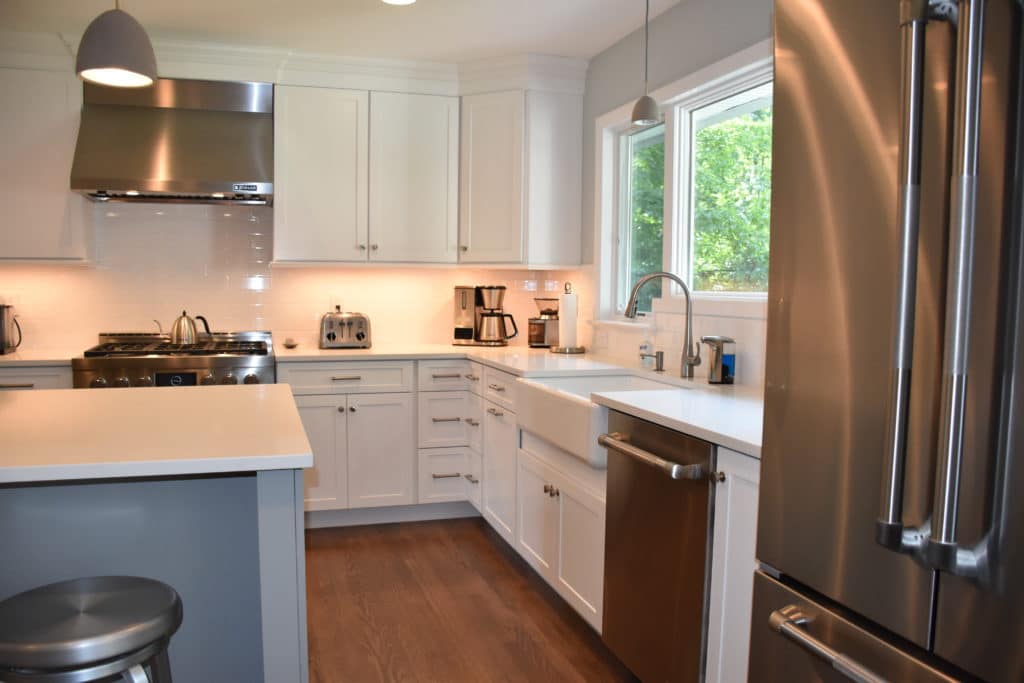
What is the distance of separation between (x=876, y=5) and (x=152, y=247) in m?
3.89

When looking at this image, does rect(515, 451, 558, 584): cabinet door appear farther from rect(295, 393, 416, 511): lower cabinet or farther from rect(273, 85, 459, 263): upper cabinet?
rect(273, 85, 459, 263): upper cabinet

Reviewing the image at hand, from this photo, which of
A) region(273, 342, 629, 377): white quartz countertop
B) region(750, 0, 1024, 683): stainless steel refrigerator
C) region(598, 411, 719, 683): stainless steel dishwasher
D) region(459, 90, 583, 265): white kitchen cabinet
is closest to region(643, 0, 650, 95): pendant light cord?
region(459, 90, 583, 265): white kitchen cabinet

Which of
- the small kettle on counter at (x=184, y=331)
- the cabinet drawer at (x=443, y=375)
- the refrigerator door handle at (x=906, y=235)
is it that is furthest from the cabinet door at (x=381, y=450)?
the refrigerator door handle at (x=906, y=235)

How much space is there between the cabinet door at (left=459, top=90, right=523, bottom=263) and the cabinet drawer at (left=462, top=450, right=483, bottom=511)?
40.3 inches

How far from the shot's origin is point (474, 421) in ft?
12.9

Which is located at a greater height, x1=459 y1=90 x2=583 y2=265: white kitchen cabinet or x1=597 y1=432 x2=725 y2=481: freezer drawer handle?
x1=459 y1=90 x2=583 y2=265: white kitchen cabinet

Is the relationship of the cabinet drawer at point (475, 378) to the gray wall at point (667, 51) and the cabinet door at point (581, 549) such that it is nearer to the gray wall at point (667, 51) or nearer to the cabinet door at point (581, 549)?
the gray wall at point (667, 51)

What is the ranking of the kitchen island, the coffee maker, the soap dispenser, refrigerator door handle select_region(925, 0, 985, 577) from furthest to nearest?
the coffee maker
the soap dispenser
the kitchen island
refrigerator door handle select_region(925, 0, 985, 577)

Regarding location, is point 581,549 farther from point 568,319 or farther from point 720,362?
point 568,319

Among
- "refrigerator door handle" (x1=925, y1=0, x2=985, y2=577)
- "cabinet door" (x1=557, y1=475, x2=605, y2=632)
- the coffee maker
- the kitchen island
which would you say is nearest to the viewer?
"refrigerator door handle" (x1=925, y1=0, x2=985, y2=577)

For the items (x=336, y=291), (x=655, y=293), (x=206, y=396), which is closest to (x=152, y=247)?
(x=336, y=291)

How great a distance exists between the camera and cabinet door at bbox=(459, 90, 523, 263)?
13.2 feet

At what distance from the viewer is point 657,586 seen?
2.09 meters

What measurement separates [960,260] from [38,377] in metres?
3.76
